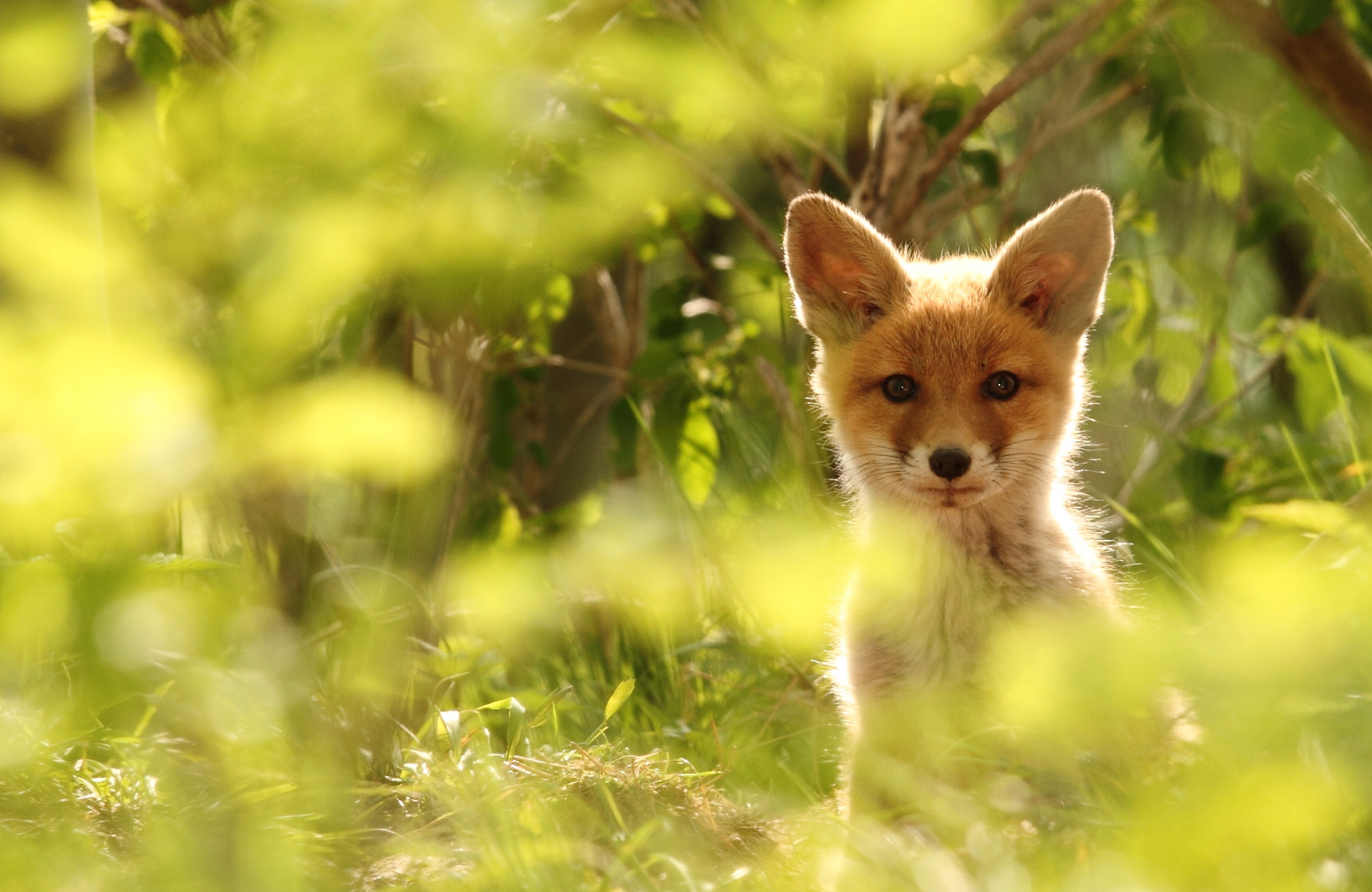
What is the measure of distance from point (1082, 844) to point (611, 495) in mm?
2547

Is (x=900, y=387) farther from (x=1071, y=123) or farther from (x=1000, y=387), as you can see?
(x=1071, y=123)

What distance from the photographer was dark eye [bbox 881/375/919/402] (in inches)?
112

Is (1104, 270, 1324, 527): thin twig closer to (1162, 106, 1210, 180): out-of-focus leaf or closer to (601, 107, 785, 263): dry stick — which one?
(1162, 106, 1210, 180): out-of-focus leaf

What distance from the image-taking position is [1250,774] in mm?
775

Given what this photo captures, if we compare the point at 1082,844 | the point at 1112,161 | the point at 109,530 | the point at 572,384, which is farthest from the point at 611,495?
the point at 1112,161

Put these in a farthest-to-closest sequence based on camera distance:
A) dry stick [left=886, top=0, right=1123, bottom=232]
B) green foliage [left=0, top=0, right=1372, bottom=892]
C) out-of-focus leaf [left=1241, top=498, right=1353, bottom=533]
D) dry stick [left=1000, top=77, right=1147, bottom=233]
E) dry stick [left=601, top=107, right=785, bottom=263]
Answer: dry stick [left=1000, top=77, right=1147, bottom=233], dry stick [left=886, top=0, right=1123, bottom=232], dry stick [left=601, top=107, right=785, bottom=263], out-of-focus leaf [left=1241, top=498, right=1353, bottom=533], green foliage [left=0, top=0, right=1372, bottom=892]

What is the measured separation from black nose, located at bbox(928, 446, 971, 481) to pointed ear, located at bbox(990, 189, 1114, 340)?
58 cm

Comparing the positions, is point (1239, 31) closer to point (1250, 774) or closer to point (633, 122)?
point (633, 122)

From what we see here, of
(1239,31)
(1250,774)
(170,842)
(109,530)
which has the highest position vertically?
(1239,31)

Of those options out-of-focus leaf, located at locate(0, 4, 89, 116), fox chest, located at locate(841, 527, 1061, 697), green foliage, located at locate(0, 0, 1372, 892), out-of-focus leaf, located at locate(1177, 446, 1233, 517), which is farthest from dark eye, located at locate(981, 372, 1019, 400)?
out-of-focus leaf, located at locate(0, 4, 89, 116)

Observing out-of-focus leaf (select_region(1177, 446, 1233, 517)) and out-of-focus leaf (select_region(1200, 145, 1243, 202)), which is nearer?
out-of-focus leaf (select_region(1177, 446, 1233, 517))

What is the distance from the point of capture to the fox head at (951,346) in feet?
8.84

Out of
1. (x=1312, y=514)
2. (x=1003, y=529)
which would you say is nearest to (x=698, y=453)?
(x=1003, y=529)

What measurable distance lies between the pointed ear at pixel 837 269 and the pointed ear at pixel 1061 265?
0.92ft
